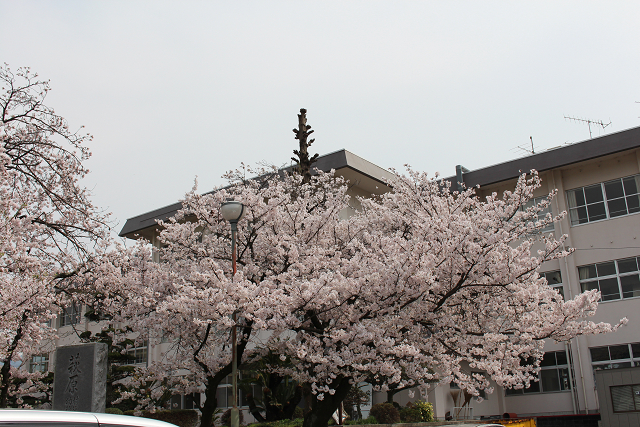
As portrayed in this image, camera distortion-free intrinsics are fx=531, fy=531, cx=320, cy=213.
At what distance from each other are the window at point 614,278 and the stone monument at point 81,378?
18.1 meters

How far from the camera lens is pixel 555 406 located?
71.7 feet

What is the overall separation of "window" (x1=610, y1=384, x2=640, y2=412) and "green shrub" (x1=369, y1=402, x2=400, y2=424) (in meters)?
6.88

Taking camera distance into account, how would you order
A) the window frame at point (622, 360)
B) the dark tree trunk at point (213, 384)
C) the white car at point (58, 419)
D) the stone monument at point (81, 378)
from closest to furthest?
the white car at point (58, 419) < the stone monument at point (81, 378) < the dark tree trunk at point (213, 384) < the window frame at point (622, 360)

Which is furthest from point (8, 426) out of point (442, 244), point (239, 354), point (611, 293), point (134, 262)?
point (611, 293)

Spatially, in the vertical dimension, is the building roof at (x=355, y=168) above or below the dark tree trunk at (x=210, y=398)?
above

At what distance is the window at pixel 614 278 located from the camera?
21.1 m

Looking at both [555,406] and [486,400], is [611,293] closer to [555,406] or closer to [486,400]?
[555,406]

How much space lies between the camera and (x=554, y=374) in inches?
874

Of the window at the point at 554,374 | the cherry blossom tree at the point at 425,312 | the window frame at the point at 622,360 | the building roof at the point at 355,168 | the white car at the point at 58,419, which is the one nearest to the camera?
the white car at the point at 58,419

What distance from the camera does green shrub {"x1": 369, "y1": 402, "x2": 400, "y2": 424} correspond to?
18.5 meters

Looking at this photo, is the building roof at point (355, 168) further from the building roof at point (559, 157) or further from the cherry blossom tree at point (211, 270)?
the cherry blossom tree at point (211, 270)

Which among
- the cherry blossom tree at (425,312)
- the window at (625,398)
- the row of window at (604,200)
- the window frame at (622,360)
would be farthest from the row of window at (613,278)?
the cherry blossom tree at (425,312)

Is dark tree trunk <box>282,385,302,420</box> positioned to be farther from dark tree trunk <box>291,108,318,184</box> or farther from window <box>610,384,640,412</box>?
window <box>610,384,640,412</box>

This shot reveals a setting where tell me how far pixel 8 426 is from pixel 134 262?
12.6m
